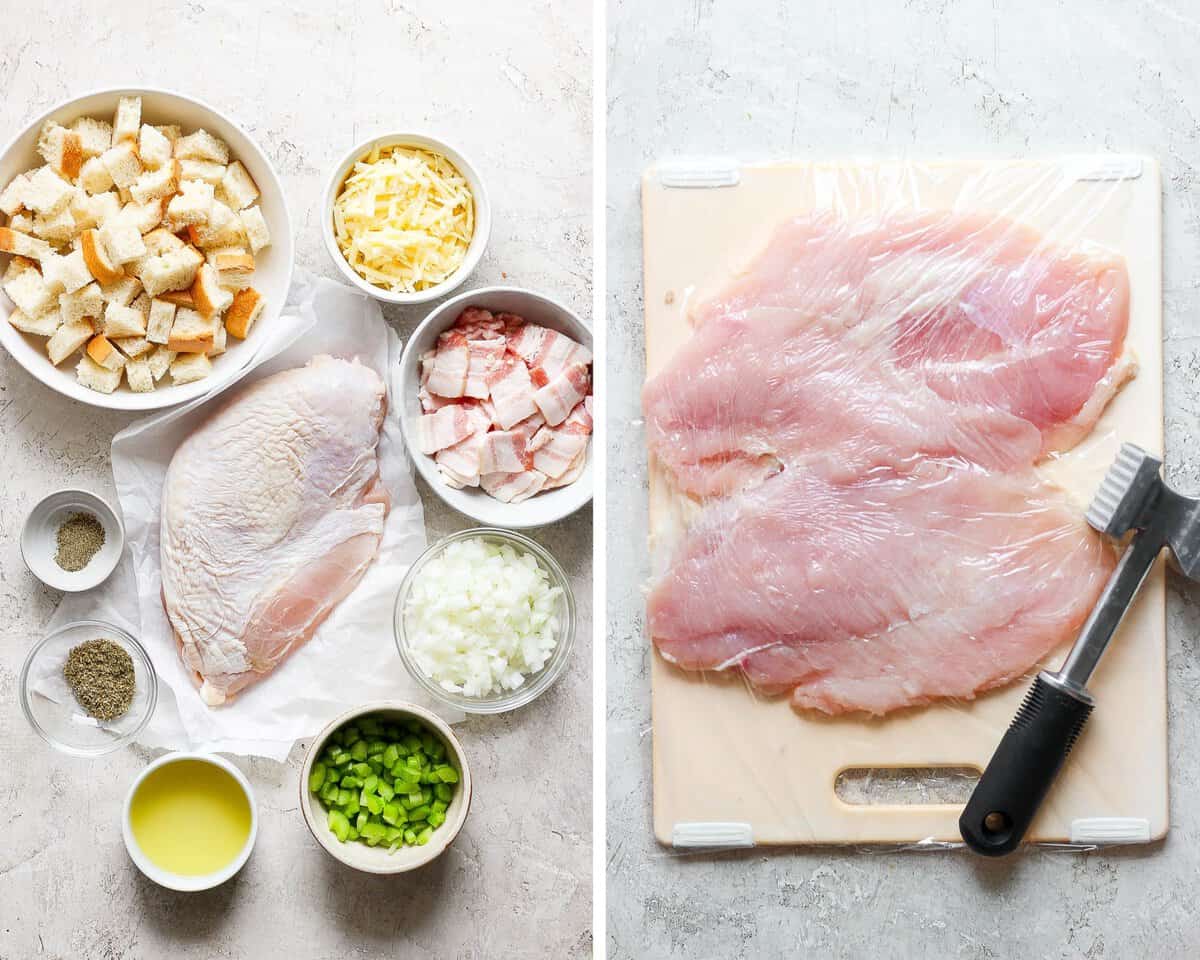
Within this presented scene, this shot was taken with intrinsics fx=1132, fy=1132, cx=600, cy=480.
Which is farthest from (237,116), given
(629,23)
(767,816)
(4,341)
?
(767,816)

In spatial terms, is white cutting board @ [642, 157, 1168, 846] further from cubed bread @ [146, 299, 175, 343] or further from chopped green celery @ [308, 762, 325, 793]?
cubed bread @ [146, 299, 175, 343]

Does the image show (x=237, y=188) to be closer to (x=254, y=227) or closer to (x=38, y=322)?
(x=254, y=227)

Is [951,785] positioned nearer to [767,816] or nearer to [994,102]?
[767,816]

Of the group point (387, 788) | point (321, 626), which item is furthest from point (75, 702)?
point (387, 788)

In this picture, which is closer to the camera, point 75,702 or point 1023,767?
point 1023,767

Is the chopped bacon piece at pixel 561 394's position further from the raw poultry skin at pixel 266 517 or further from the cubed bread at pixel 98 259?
the cubed bread at pixel 98 259

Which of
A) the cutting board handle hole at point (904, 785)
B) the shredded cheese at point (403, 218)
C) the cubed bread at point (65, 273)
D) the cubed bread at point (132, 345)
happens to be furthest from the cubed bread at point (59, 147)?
the cutting board handle hole at point (904, 785)

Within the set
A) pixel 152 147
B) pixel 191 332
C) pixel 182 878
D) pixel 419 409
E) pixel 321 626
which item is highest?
pixel 152 147
